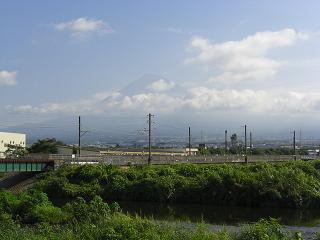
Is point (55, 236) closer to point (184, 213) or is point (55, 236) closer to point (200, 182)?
point (184, 213)

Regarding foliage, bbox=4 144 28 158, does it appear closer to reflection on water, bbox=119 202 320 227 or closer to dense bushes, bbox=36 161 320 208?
dense bushes, bbox=36 161 320 208

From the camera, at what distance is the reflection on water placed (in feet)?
107

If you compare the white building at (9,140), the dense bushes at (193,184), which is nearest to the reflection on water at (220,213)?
the dense bushes at (193,184)

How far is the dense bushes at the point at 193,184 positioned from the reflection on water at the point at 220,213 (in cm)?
157

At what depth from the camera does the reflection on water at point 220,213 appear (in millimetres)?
32719

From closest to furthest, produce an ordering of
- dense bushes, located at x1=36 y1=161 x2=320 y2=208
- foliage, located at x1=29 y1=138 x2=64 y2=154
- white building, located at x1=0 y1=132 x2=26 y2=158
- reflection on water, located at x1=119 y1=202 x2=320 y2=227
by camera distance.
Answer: reflection on water, located at x1=119 y1=202 x2=320 y2=227 < dense bushes, located at x1=36 y1=161 x2=320 y2=208 < foliage, located at x1=29 y1=138 x2=64 y2=154 < white building, located at x1=0 y1=132 x2=26 y2=158

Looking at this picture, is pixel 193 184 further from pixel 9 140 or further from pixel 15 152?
pixel 9 140

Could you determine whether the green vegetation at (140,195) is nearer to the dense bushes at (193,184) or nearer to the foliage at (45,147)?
the dense bushes at (193,184)

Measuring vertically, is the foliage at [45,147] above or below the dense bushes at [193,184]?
above

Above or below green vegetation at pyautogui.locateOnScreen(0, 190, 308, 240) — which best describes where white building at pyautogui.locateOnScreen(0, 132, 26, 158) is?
above

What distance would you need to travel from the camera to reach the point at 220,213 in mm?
36781

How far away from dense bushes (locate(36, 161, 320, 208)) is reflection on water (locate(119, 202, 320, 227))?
1571 mm

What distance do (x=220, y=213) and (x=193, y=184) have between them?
330 inches

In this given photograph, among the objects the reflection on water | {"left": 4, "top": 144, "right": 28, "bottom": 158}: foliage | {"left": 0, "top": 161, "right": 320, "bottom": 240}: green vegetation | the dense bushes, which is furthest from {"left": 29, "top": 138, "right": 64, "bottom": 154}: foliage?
the reflection on water
